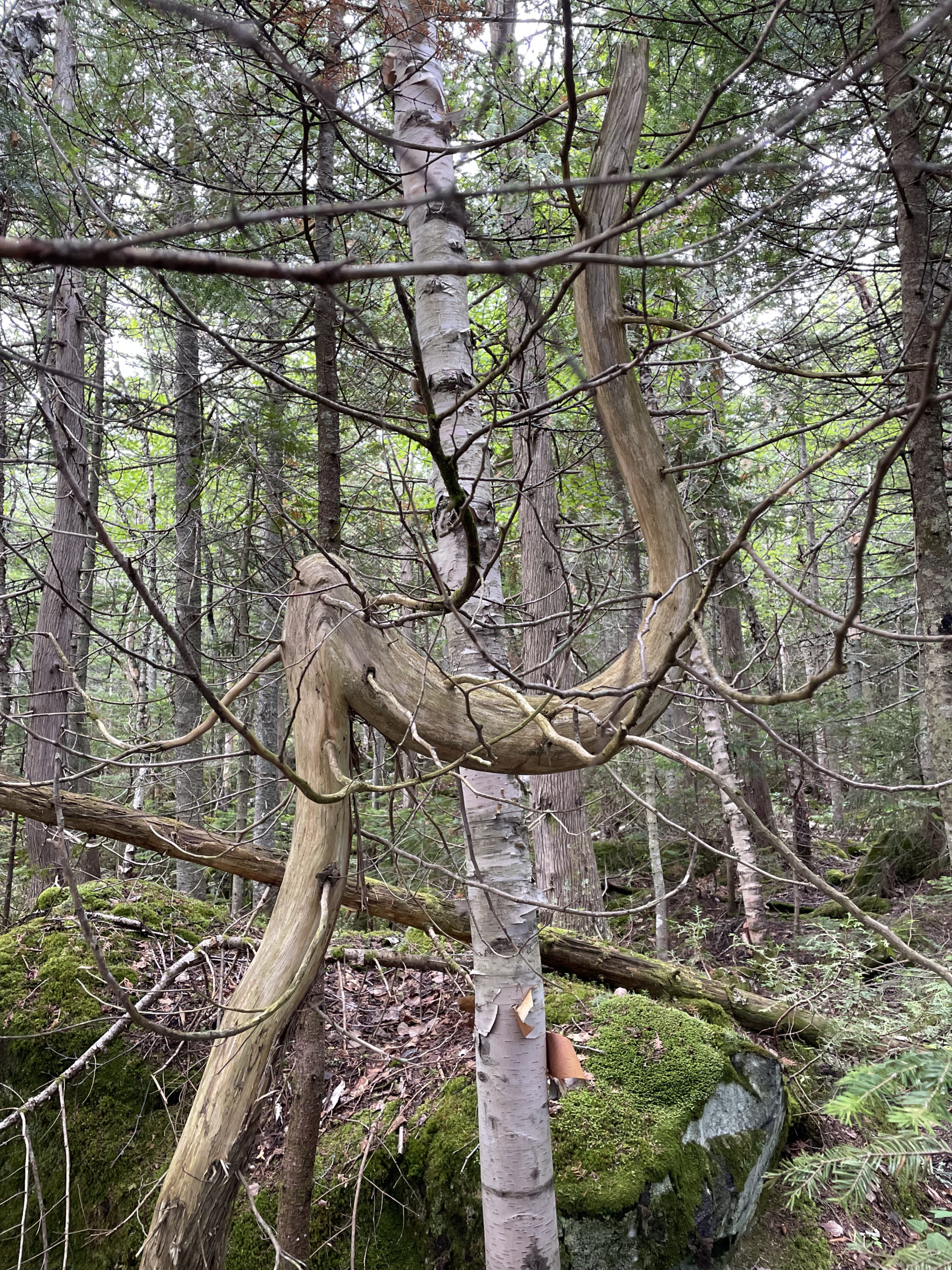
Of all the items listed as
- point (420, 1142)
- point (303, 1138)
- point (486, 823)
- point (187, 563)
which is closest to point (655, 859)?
point (420, 1142)

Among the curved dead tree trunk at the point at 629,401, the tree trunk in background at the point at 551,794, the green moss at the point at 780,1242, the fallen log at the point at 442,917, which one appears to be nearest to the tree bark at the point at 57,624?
the fallen log at the point at 442,917

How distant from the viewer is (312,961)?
204 centimetres

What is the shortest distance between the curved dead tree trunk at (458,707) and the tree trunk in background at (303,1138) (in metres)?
0.49

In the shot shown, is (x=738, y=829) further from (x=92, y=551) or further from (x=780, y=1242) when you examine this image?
(x=92, y=551)

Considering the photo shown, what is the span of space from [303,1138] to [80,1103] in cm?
172

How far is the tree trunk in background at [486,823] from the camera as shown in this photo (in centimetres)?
248

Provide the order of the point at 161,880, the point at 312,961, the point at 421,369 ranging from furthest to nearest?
the point at 161,880
the point at 312,961
the point at 421,369

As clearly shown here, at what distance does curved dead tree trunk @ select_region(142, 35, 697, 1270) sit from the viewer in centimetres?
Answer: 200

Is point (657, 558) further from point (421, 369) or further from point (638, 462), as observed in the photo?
point (421, 369)

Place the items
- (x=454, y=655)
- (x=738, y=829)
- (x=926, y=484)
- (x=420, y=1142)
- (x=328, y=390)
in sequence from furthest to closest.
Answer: (x=738, y=829)
(x=926, y=484)
(x=420, y=1142)
(x=328, y=390)
(x=454, y=655)

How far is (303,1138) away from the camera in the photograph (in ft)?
8.32

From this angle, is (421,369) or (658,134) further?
(658,134)

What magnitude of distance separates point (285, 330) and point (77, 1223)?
5848 mm

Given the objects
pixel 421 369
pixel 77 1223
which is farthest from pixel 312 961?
pixel 77 1223
